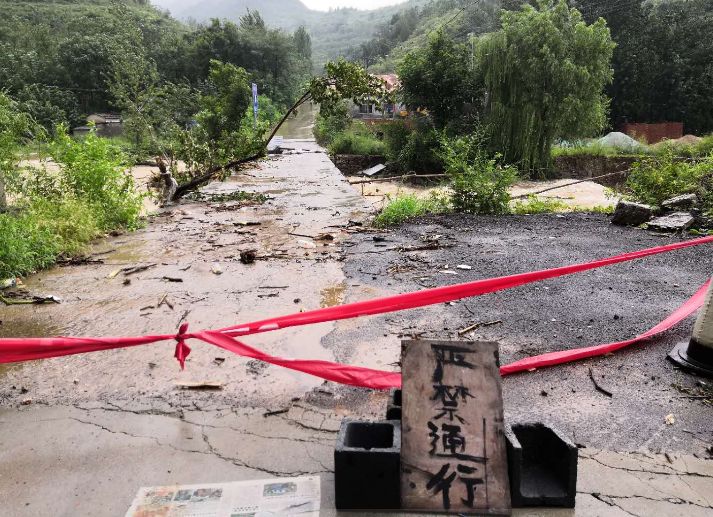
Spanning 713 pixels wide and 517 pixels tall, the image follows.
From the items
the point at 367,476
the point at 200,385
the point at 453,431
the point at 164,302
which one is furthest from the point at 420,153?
the point at 367,476

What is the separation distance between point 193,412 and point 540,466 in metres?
1.92

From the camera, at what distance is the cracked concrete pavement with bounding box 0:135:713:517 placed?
2273 millimetres

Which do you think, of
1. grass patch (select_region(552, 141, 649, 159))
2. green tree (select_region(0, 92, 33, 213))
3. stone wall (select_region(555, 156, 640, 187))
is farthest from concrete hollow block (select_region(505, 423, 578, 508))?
grass patch (select_region(552, 141, 649, 159))

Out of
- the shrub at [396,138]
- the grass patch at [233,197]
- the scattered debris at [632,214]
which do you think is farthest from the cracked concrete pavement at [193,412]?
the shrub at [396,138]

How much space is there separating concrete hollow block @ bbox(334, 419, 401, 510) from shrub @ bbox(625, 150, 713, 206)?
342 inches

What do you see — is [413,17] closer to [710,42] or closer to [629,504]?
[710,42]

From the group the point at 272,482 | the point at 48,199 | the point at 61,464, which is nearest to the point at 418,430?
the point at 272,482

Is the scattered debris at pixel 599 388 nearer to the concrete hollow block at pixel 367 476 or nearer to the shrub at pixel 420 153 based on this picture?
the concrete hollow block at pixel 367 476

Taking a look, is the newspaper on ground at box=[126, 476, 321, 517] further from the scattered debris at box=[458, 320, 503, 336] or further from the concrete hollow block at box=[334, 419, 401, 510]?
the scattered debris at box=[458, 320, 503, 336]

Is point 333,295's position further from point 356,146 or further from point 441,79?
point 356,146

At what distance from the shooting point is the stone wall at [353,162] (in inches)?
1194

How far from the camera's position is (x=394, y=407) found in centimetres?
234

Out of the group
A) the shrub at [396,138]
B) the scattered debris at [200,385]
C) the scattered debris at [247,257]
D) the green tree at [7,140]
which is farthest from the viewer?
the shrub at [396,138]

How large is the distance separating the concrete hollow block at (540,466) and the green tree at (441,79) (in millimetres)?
26392
